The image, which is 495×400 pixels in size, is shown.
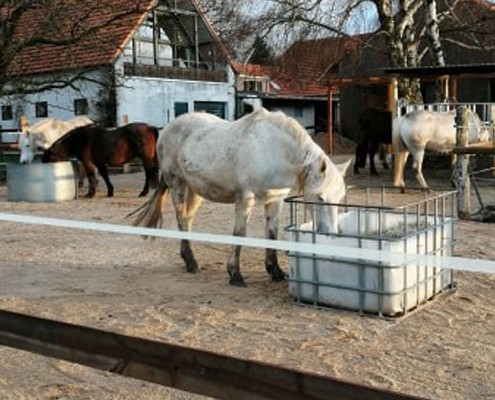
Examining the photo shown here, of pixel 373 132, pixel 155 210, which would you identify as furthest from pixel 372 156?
pixel 155 210

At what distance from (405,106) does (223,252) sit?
8273 millimetres

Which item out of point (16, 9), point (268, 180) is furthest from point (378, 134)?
point (268, 180)

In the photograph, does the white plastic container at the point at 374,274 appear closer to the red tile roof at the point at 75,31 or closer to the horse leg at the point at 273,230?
the horse leg at the point at 273,230

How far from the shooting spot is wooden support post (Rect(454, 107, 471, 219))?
998 cm

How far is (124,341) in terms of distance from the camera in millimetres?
2381

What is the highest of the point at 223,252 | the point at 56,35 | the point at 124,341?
the point at 56,35

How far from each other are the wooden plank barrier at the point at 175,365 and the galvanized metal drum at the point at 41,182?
35.9 feet

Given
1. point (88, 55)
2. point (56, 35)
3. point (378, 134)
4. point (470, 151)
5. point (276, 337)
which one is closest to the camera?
point (276, 337)

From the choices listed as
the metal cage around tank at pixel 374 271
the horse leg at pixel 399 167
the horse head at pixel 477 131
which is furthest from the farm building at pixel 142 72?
the metal cage around tank at pixel 374 271

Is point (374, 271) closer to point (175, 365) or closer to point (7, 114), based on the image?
point (175, 365)

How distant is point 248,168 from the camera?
5941 mm

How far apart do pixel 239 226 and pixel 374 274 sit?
1.55 meters

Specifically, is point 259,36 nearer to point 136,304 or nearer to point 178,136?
point 178,136

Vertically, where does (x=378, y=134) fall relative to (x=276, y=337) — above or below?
above
